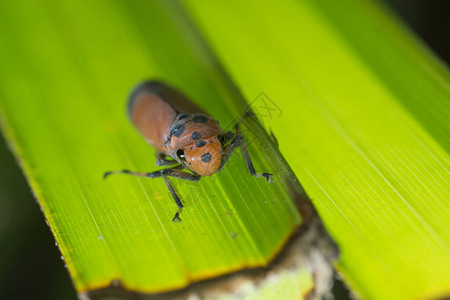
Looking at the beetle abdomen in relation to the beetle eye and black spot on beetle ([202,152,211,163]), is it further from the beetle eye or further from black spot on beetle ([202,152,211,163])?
black spot on beetle ([202,152,211,163])

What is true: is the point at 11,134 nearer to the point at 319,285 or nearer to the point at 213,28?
the point at 213,28

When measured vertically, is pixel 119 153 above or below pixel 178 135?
above

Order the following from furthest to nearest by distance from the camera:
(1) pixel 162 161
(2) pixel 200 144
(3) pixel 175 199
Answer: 1. (1) pixel 162 161
2. (2) pixel 200 144
3. (3) pixel 175 199

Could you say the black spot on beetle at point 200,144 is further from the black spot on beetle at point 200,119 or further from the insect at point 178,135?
the black spot on beetle at point 200,119

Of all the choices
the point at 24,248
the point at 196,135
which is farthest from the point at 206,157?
the point at 24,248

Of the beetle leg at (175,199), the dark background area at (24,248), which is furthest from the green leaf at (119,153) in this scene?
the dark background area at (24,248)

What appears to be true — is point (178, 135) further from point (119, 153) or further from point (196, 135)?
point (119, 153)

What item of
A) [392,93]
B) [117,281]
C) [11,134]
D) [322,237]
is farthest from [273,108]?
[11,134]
